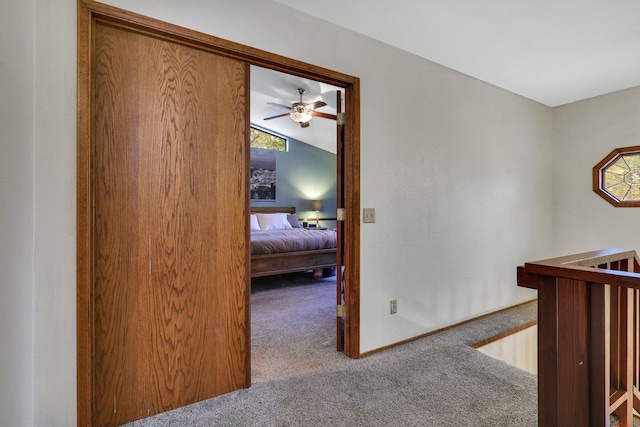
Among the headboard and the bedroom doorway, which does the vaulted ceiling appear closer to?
the bedroom doorway

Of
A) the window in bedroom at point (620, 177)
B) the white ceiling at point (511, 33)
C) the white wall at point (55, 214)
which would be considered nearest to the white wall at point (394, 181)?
the white wall at point (55, 214)

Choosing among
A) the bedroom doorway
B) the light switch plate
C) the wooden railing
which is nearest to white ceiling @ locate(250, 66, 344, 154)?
the bedroom doorway

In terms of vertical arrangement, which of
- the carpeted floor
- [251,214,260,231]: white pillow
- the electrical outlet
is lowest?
the carpeted floor

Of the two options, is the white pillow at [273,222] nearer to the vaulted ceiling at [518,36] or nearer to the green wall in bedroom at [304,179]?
the green wall in bedroom at [304,179]

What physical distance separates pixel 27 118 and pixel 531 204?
14.7 feet

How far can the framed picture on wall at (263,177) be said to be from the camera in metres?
7.14

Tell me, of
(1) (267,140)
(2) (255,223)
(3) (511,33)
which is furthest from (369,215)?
(1) (267,140)

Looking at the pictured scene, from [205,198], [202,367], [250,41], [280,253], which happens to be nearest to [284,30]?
[250,41]

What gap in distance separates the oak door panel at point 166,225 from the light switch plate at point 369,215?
89 centimetres

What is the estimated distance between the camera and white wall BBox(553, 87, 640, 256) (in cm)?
350

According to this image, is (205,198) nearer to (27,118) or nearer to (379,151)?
(27,118)

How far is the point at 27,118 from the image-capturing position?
4.41 feet

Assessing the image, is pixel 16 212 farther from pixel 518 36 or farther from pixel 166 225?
pixel 518 36

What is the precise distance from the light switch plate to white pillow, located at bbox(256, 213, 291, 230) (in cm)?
419
